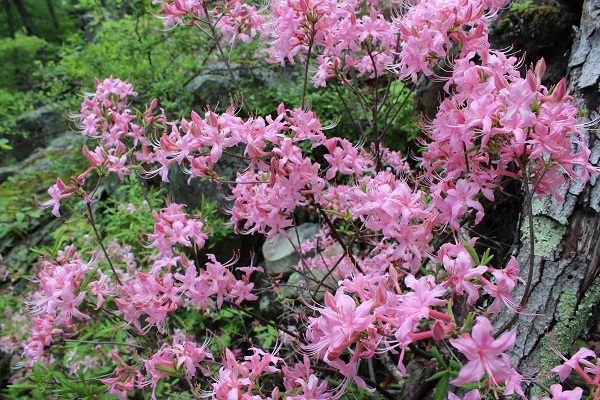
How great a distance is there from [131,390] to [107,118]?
49.3 inches

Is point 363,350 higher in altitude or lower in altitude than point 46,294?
higher

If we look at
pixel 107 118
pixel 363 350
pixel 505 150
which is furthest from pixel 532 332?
pixel 107 118

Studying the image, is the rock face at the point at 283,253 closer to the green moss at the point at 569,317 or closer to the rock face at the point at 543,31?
the rock face at the point at 543,31

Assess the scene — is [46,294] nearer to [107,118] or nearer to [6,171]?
[107,118]

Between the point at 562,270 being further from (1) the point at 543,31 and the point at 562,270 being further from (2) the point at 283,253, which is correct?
(2) the point at 283,253

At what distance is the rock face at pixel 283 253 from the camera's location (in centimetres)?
334

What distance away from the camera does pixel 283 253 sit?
3.41 m

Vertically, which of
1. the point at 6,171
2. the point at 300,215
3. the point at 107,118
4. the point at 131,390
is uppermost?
the point at 107,118

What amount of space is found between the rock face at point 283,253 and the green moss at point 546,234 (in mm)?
1931

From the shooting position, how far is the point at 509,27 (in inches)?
104

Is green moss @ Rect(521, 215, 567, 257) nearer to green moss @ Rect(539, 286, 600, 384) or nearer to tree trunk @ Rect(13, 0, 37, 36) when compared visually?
green moss @ Rect(539, 286, 600, 384)

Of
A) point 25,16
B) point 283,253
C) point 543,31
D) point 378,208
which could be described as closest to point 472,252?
point 378,208

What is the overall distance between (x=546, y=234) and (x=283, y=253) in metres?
2.15

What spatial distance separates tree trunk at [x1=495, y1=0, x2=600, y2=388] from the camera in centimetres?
141
